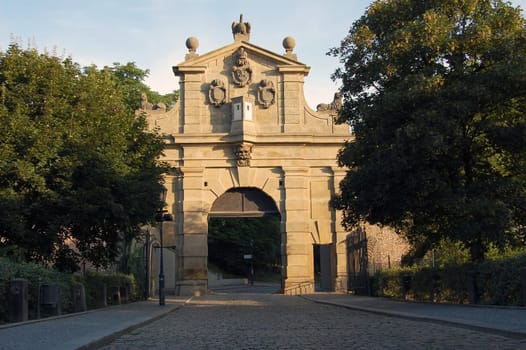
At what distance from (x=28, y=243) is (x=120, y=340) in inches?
436

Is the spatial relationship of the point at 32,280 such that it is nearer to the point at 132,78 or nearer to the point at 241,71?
the point at 241,71

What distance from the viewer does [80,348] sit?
340 inches

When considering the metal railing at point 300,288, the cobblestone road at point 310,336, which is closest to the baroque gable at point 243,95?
Result: the metal railing at point 300,288

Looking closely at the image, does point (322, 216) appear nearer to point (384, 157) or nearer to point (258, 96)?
point (258, 96)

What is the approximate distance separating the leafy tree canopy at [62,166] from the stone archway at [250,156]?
37.7 feet

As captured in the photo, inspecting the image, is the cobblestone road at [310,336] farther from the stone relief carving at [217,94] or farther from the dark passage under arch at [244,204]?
the stone relief carving at [217,94]

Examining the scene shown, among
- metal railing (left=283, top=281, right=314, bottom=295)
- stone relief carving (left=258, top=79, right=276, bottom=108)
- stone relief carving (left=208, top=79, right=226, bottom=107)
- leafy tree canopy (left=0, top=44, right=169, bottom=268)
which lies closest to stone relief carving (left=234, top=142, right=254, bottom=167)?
stone relief carving (left=258, top=79, right=276, bottom=108)

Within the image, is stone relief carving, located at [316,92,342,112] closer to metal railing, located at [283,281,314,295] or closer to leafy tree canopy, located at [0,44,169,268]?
metal railing, located at [283,281,314,295]

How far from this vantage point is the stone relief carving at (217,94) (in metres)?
37.5

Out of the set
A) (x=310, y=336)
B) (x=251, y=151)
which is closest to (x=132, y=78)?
(x=251, y=151)

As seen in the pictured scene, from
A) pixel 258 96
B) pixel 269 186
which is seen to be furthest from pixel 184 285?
pixel 258 96

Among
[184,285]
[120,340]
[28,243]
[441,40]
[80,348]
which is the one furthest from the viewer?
[184,285]

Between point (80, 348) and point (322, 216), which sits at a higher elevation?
point (322, 216)

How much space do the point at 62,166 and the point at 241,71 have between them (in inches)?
715
